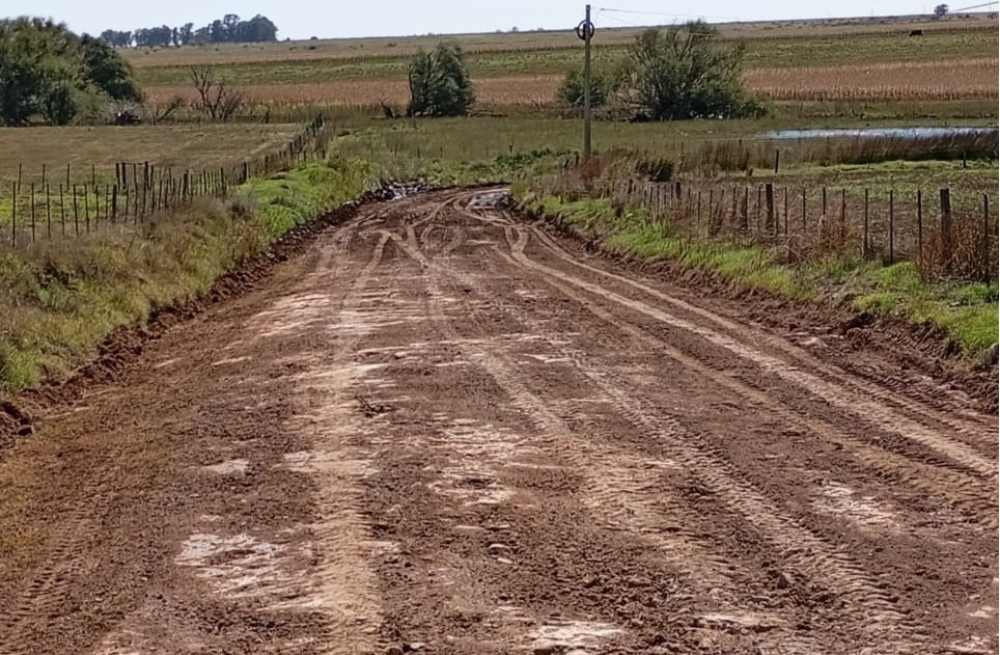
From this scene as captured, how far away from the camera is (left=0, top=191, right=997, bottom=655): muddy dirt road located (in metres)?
6.55

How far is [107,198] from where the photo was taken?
3300cm

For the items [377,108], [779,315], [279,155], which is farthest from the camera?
[377,108]

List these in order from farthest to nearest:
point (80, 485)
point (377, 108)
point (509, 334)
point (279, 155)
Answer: point (377, 108)
point (279, 155)
point (509, 334)
point (80, 485)

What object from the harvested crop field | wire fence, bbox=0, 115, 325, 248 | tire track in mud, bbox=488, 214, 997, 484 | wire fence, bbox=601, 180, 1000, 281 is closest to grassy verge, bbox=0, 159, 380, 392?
wire fence, bbox=0, 115, 325, 248

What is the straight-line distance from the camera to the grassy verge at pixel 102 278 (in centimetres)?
1403

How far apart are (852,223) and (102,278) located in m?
11.1

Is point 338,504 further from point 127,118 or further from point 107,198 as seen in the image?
point 127,118

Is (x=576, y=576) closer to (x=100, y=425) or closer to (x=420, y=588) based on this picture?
(x=420, y=588)

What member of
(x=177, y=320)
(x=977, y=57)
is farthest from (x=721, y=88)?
(x=177, y=320)

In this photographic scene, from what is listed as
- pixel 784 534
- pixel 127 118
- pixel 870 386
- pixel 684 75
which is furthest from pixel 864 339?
pixel 127 118

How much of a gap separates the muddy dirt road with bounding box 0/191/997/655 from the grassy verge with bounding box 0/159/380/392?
81 cm

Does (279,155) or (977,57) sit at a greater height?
(977,57)

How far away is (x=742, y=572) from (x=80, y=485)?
499 centimetres

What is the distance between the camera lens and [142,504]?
29.6 ft
